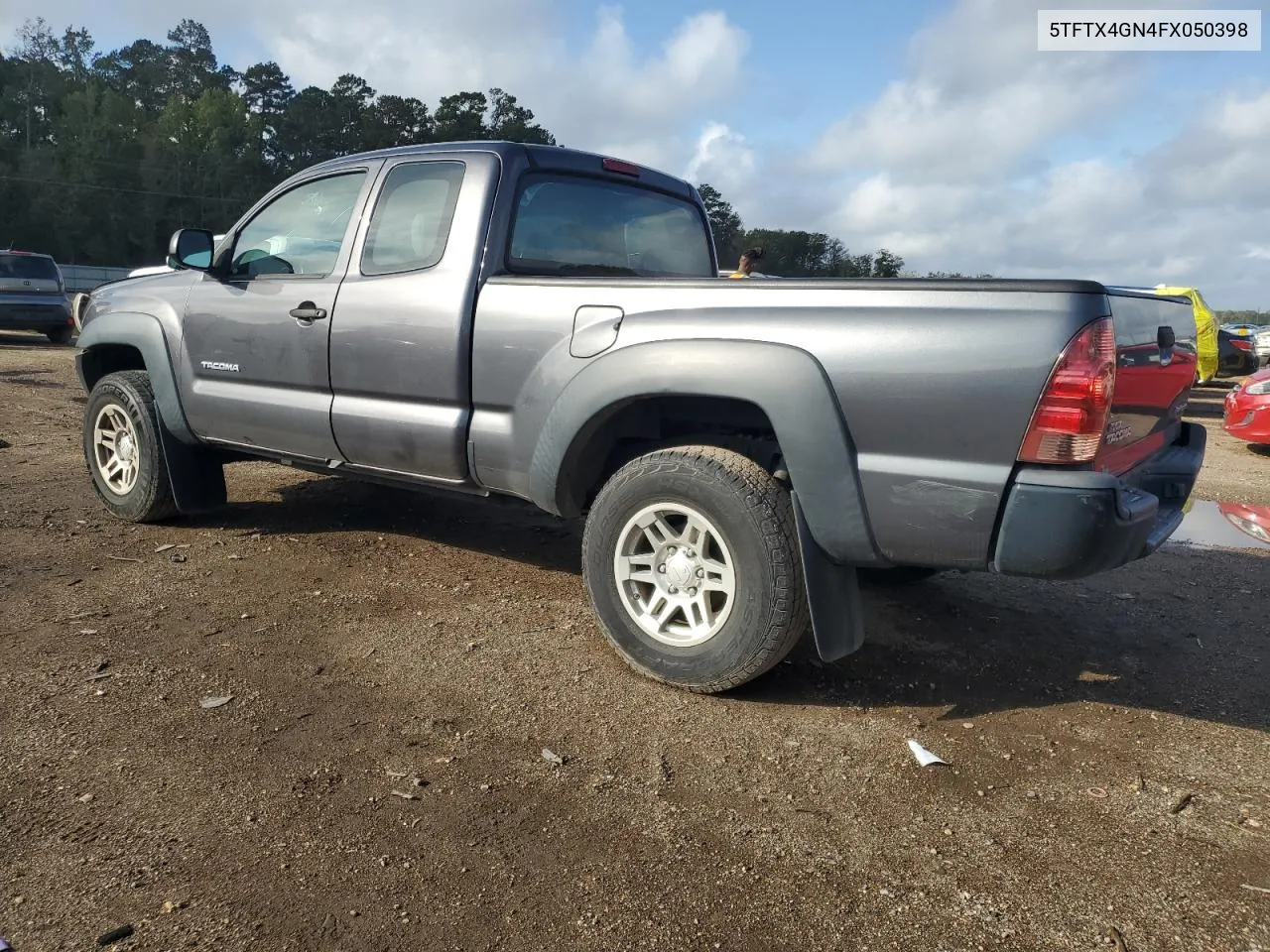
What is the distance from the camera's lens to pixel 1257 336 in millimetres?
18609

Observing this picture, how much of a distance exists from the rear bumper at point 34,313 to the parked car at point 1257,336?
21.0 metres

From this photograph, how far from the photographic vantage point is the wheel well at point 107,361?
18.0 feet

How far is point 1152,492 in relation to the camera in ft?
11.0

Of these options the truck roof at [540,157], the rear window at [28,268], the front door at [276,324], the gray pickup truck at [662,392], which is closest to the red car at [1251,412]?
the gray pickup truck at [662,392]

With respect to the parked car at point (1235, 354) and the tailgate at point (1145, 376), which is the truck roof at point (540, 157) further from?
→ the parked car at point (1235, 354)

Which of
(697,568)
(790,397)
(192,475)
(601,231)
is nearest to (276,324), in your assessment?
(192,475)

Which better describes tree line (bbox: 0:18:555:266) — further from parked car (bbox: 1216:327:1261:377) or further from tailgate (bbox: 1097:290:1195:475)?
tailgate (bbox: 1097:290:1195:475)

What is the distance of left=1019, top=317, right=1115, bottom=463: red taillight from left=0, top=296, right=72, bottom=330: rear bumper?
59.3 feet

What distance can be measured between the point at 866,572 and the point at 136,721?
2993mm

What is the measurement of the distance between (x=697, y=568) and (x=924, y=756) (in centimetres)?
94

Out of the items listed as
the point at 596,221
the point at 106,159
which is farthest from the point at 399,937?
the point at 106,159

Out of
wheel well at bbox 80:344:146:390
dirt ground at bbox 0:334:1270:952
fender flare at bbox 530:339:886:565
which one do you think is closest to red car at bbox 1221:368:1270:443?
dirt ground at bbox 0:334:1270:952

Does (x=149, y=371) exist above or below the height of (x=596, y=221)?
below

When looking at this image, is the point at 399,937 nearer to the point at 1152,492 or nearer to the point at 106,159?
the point at 1152,492
